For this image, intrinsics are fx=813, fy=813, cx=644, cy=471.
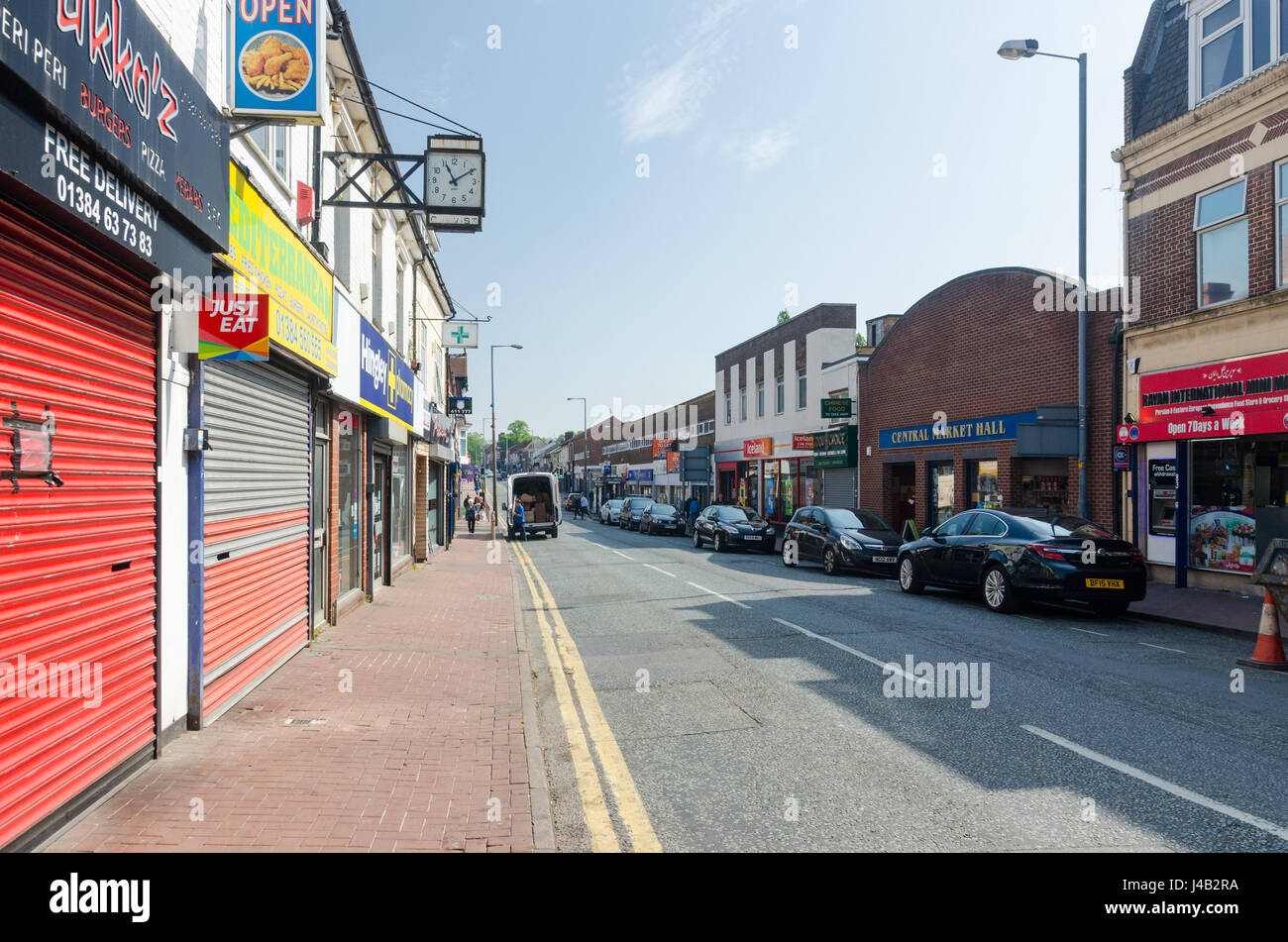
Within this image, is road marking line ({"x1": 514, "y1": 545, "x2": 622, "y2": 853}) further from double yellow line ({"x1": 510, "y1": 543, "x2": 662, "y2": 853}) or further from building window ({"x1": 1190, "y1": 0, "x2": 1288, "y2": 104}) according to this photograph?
building window ({"x1": 1190, "y1": 0, "x2": 1288, "y2": 104})

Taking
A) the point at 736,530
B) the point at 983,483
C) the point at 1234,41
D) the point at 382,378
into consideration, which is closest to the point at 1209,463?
the point at 983,483

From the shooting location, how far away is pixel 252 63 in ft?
20.6

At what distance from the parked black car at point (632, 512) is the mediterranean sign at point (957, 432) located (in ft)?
50.8

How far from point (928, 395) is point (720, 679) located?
17206 millimetres

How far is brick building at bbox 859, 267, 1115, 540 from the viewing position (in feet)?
54.8

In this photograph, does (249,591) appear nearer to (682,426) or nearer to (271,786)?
(271,786)

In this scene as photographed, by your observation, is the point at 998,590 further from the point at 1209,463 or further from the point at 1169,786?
the point at 1169,786

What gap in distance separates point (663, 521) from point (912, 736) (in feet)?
92.5

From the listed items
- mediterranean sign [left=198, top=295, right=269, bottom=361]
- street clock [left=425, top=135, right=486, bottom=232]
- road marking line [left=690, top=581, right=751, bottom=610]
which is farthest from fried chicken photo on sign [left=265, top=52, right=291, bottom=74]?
road marking line [left=690, top=581, right=751, bottom=610]

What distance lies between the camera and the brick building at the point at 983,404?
16703 mm

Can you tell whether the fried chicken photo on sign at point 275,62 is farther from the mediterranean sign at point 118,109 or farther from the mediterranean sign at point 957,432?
the mediterranean sign at point 957,432

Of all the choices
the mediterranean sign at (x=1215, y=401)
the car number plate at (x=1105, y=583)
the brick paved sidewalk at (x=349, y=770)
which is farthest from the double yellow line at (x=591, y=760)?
the mediterranean sign at (x=1215, y=401)
